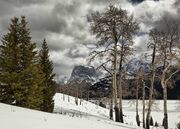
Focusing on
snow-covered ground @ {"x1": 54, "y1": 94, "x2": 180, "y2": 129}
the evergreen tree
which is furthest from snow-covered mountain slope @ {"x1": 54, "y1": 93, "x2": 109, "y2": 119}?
the evergreen tree

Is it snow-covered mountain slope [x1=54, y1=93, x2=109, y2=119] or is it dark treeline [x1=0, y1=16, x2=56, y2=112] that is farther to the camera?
snow-covered mountain slope [x1=54, y1=93, x2=109, y2=119]

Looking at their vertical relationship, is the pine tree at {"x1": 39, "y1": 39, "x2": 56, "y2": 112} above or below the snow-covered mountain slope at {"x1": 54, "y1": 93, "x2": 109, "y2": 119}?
above

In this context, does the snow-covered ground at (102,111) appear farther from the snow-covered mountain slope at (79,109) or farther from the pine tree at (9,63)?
the pine tree at (9,63)

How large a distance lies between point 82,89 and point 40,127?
13153 cm

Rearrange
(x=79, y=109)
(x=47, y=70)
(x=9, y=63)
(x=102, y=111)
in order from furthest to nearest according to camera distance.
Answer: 1. (x=102, y=111)
2. (x=79, y=109)
3. (x=47, y=70)
4. (x=9, y=63)

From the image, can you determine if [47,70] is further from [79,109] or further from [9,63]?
[79,109]

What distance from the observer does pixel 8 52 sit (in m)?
38.2

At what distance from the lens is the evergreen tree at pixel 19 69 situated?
37.1 metres

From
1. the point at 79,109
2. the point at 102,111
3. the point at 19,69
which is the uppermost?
the point at 19,69

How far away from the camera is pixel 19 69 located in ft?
129

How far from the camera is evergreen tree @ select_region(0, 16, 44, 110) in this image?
37.1m

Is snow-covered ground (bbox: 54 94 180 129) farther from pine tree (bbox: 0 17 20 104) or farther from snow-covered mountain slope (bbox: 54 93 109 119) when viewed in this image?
pine tree (bbox: 0 17 20 104)

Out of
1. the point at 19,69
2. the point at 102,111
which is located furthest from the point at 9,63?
the point at 102,111

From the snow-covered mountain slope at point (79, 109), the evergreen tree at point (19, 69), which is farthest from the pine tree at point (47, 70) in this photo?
the evergreen tree at point (19, 69)
